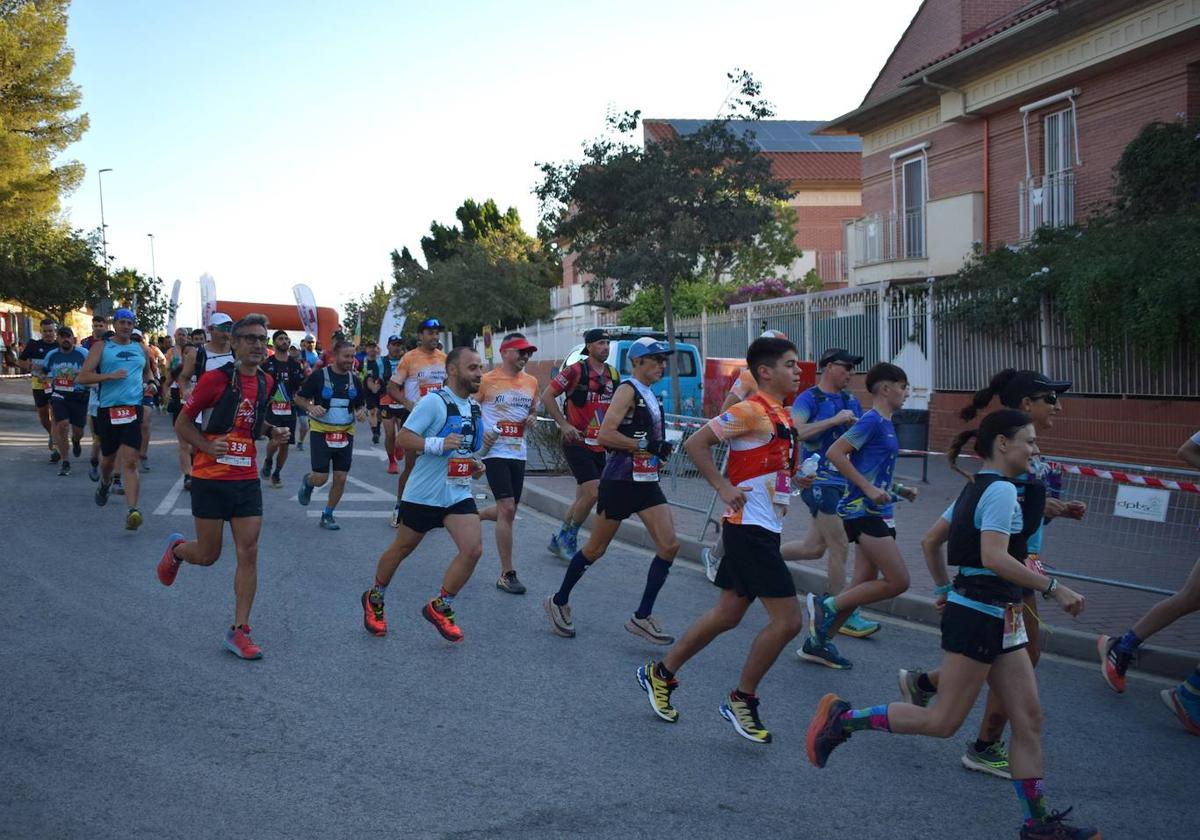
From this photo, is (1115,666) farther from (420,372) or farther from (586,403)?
(420,372)

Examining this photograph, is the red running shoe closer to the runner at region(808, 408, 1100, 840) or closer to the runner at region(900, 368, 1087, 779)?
the runner at region(900, 368, 1087, 779)

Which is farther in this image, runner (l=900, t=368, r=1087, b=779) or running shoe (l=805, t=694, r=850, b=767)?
runner (l=900, t=368, r=1087, b=779)

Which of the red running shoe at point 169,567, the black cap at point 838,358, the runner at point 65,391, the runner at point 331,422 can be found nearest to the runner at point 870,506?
the black cap at point 838,358

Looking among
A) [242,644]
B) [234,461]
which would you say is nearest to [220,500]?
[234,461]

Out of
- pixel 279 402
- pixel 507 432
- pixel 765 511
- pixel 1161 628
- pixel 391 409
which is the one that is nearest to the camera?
pixel 765 511

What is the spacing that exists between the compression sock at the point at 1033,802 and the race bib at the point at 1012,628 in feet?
→ 1.56

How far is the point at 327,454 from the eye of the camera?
11805 millimetres

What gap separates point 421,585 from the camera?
8.96 metres

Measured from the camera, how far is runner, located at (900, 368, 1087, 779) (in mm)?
5164

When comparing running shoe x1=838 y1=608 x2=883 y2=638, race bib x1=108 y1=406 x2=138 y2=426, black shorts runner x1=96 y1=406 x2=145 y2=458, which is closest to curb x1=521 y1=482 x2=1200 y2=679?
running shoe x1=838 y1=608 x2=883 y2=638

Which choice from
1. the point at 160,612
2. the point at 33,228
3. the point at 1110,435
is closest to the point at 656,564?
the point at 160,612

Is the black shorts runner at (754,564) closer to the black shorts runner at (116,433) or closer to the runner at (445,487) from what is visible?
the runner at (445,487)

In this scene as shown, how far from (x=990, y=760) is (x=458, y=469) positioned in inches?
135

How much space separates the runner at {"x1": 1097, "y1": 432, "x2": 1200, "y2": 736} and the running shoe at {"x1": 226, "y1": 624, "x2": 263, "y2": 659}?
4592 mm
